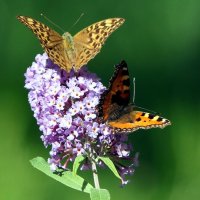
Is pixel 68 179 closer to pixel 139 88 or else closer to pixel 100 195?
pixel 100 195

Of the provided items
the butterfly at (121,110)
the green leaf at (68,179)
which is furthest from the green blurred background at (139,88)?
the butterfly at (121,110)

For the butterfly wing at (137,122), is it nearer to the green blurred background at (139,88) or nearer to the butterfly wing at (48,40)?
the butterfly wing at (48,40)

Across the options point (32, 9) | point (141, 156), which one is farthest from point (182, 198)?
point (32, 9)

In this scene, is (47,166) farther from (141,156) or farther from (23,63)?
(23,63)

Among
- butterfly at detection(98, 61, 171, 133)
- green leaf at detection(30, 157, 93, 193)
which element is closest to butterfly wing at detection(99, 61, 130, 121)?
butterfly at detection(98, 61, 171, 133)

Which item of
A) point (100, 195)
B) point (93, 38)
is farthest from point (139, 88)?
point (100, 195)

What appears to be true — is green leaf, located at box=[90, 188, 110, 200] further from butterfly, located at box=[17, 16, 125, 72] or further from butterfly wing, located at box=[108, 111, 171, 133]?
butterfly, located at box=[17, 16, 125, 72]
